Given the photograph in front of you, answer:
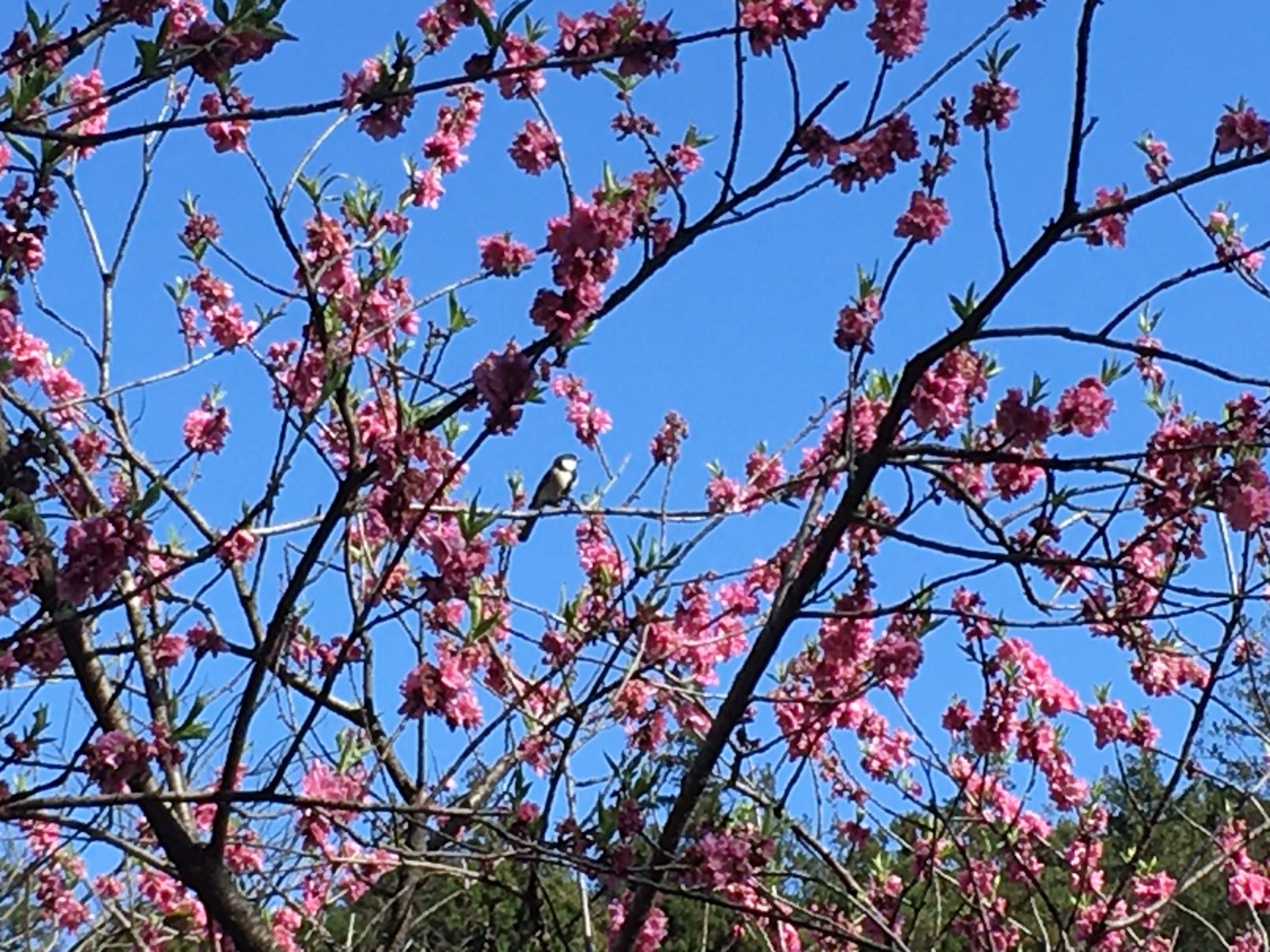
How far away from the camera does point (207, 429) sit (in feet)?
15.4

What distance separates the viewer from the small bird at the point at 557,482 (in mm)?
5320

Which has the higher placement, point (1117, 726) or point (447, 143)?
point (447, 143)

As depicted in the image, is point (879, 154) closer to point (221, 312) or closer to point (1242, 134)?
point (1242, 134)

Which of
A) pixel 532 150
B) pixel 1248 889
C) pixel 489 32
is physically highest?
pixel 532 150

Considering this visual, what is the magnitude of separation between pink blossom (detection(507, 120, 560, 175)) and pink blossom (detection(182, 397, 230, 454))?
1307 mm

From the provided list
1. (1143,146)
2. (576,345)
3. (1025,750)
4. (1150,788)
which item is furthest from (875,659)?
(1150,788)

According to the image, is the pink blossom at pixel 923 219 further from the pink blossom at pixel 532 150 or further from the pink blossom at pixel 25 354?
the pink blossom at pixel 25 354

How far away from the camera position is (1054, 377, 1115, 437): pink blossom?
3.79m

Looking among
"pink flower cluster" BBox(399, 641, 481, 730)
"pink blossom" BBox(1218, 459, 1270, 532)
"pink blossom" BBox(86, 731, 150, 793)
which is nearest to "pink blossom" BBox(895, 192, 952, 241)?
"pink blossom" BBox(1218, 459, 1270, 532)

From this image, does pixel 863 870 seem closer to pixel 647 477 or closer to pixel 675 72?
pixel 647 477

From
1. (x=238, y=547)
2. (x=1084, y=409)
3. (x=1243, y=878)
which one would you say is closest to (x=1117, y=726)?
(x=1243, y=878)

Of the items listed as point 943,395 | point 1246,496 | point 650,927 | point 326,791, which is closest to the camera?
point 1246,496

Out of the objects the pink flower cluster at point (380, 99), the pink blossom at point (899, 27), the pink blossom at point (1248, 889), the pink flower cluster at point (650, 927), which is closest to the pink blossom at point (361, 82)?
the pink flower cluster at point (380, 99)

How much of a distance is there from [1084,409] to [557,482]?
6.75ft
